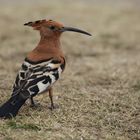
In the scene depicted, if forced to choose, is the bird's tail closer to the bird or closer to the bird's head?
the bird

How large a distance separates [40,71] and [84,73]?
2826 mm

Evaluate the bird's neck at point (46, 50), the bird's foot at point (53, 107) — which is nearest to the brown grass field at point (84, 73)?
the bird's foot at point (53, 107)

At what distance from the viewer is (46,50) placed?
23.6 ft

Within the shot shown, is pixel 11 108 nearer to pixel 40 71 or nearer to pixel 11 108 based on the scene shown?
pixel 11 108

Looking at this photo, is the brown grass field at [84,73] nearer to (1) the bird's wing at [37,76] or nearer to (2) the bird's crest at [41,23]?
(1) the bird's wing at [37,76]

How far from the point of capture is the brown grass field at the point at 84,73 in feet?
21.1

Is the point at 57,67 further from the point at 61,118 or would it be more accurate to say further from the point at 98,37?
the point at 98,37

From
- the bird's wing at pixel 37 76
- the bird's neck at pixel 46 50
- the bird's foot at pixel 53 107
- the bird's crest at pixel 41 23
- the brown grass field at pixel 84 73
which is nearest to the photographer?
the brown grass field at pixel 84 73

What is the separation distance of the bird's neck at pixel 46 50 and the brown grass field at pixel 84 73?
61 cm

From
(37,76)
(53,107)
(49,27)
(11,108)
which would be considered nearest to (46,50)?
(49,27)

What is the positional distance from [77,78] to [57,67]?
217cm

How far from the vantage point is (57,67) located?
276 inches

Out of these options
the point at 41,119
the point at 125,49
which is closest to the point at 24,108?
the point at 41,119

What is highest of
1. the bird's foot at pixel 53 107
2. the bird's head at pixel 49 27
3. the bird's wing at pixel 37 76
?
the bird's head at pixel 49 27
